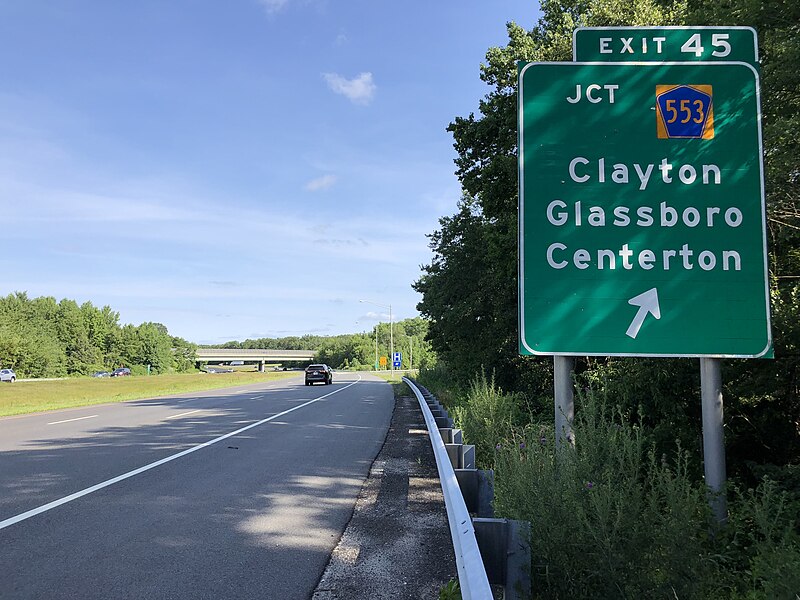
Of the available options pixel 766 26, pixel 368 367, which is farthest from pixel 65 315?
pixel 766 26

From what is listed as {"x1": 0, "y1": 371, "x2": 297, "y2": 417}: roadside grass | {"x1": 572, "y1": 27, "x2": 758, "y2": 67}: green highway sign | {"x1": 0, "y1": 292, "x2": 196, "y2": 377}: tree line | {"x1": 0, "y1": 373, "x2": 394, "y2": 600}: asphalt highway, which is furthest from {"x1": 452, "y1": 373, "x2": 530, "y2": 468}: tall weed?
{"x1": 0, "y1": 292, "x2": 196, "y2": 377}: tree line

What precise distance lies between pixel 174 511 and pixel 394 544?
2.72m

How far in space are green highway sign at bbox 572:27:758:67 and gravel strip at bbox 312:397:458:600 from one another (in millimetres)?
4375

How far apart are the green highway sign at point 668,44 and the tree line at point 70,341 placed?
102m

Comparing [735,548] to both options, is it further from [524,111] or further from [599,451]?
[524,111]

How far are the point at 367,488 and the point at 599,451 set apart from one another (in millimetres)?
4318

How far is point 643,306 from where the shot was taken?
4406 millimetres

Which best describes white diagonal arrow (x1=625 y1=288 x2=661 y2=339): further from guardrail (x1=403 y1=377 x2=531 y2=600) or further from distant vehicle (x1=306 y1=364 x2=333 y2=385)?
distant vehicle (x1=306 y1=364 x2=333 y2=385)

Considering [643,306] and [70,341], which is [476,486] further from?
[70,341]

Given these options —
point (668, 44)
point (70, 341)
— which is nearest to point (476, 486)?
point (668, 44)

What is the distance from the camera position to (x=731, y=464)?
21.3 ft

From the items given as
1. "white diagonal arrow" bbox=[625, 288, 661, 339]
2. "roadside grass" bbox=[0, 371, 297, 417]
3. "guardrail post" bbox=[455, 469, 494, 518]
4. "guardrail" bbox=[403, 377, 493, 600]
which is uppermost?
"white diagonal arrow" bbox=[625, 288, 661, 339]

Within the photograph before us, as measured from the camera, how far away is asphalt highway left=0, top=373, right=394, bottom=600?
452 centimetres

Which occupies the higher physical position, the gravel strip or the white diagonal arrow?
the white diagonal arrow
